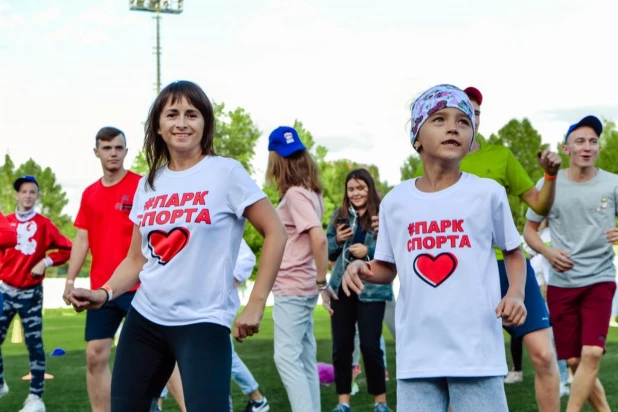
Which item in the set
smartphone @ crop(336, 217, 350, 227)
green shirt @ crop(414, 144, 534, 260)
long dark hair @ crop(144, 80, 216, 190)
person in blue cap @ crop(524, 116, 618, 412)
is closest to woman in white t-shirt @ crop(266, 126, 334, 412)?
smartphone @ crop(336, 217, 350, 227)

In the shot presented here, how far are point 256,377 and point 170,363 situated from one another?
23.5ft

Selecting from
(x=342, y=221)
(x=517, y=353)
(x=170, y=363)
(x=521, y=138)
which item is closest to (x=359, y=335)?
(x=342, y=221)

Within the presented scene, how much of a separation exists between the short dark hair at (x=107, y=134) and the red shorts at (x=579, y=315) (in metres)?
3.47

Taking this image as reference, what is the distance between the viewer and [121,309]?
691 centimetres

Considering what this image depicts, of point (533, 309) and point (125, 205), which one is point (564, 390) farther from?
point (125, 205)

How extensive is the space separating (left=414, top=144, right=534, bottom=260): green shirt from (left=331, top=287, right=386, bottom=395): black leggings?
2.39m

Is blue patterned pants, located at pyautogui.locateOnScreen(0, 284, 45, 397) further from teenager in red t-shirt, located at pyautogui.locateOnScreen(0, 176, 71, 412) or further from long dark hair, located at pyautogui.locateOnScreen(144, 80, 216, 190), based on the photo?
long dark hair, located at pyautogui.locateOnScreen(144, 80, 216, 190)

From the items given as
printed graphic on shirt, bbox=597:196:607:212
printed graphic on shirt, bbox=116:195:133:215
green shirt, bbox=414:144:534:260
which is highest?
green shirt, bbox=414:144:534:260

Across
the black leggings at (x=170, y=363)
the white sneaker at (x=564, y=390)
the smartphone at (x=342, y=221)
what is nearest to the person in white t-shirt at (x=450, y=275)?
the black leggings at (x=170, y=363)

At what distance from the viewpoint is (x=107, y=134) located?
7.27 m

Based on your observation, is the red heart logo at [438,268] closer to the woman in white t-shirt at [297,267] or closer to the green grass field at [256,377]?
the woman in white t-shirt at [297,267]

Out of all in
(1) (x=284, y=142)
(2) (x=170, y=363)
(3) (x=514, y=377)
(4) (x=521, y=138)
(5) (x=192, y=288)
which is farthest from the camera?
(4) (x=521, y=138)

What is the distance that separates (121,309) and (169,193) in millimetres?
2860

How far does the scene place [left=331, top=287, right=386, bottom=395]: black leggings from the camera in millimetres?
7938
